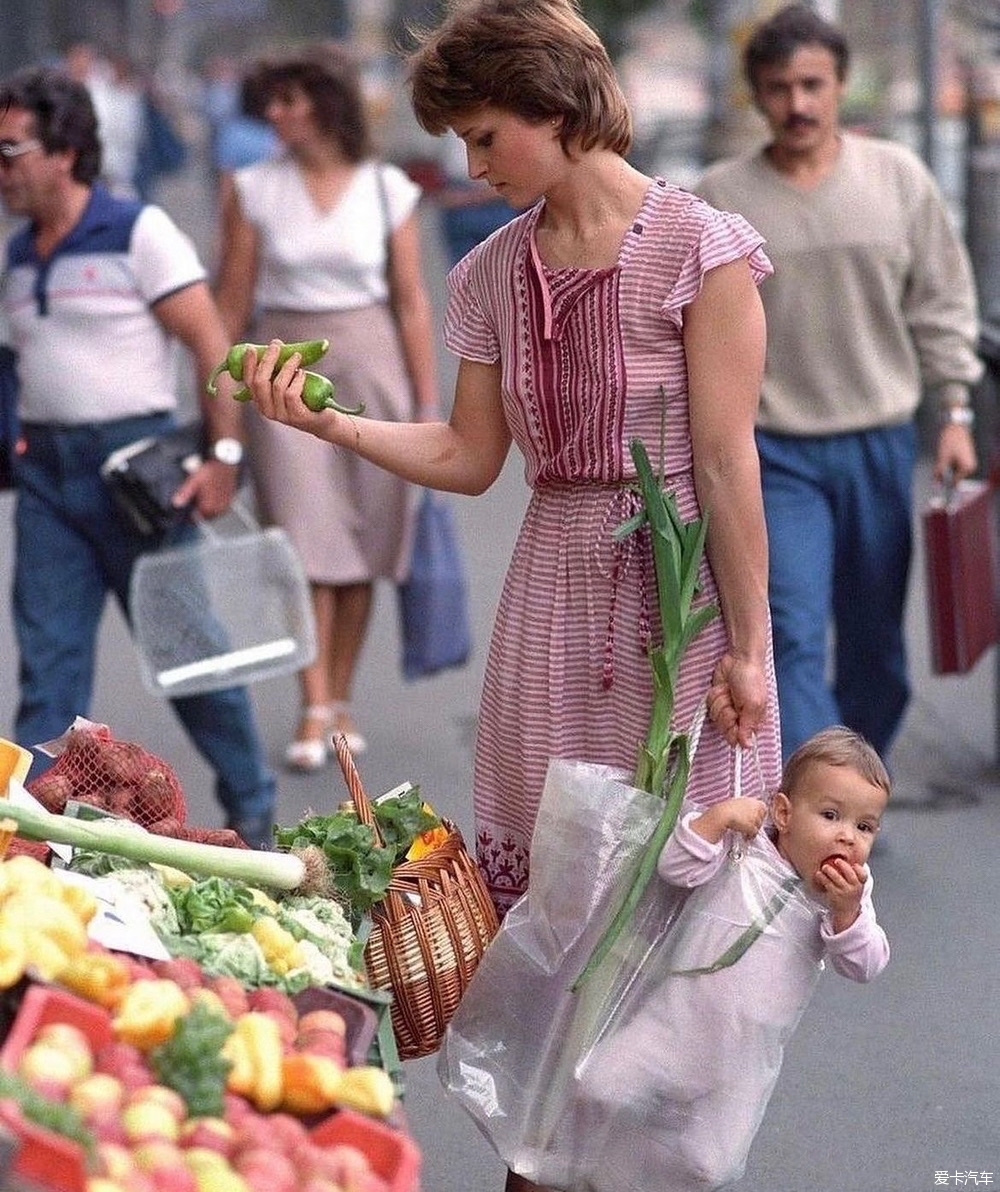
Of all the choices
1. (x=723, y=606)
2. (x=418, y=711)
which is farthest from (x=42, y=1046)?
(x=418, y=711)

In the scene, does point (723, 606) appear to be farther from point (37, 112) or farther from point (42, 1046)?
point (37, 112)

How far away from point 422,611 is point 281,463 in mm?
610

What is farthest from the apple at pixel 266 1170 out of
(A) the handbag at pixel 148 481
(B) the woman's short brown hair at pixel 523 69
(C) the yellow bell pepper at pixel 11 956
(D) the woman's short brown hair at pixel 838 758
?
(A) the handbag at pixel 148 481

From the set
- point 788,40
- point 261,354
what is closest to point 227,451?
point 788,40

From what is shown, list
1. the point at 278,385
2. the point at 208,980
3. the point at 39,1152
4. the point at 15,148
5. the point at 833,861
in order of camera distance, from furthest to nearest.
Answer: the point at 15,148 → the point at 278,385 → the point at 833,861 → the point at 208,980 → the point at 39,1152

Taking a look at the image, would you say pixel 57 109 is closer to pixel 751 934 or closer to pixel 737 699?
pixel 737 699

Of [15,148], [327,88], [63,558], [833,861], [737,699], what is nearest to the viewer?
[833,861]

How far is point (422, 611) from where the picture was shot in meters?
6.60

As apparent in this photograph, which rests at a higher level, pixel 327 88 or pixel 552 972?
pixel 327 88

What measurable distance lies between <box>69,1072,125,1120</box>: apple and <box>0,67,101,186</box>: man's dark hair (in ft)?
10.5

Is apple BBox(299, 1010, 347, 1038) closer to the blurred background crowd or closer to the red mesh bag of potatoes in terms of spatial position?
the red mesh bag of potatoes

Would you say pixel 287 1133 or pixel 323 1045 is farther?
pixel 323 1045

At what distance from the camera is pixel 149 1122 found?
89.9 inches

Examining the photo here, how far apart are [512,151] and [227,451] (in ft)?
7.94
